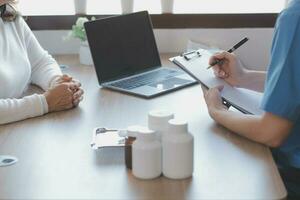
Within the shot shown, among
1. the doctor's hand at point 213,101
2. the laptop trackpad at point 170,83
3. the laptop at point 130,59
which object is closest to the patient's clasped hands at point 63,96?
the laptop at point 130,59

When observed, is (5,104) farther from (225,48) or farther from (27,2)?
(225,48)

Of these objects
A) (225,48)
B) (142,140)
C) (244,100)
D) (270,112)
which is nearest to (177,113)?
(244,100)

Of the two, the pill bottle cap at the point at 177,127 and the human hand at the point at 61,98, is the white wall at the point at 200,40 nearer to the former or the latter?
the human hand at the point at 61,98

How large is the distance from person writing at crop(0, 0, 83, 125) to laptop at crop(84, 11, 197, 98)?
17 centimetres

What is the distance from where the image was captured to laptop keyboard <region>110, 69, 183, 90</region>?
1.85 metres

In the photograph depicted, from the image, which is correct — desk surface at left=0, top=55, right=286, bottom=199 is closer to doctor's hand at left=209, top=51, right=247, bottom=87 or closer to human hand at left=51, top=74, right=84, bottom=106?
human hand at left=51, top=74, right=84, bottom=106

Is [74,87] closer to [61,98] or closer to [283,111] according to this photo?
[61,98]

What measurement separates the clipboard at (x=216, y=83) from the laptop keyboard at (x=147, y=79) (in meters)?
0.15

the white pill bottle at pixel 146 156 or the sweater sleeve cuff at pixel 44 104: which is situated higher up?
the white pill bottle at pixel 146 156

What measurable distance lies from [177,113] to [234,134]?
0.76 feet

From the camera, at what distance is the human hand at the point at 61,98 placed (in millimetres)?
1620

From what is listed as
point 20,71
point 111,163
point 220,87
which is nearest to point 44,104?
point 20,71

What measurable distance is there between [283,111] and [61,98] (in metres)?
0.69

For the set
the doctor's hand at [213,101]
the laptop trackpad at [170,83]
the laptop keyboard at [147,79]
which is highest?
the doctor's hand at [213,101]
